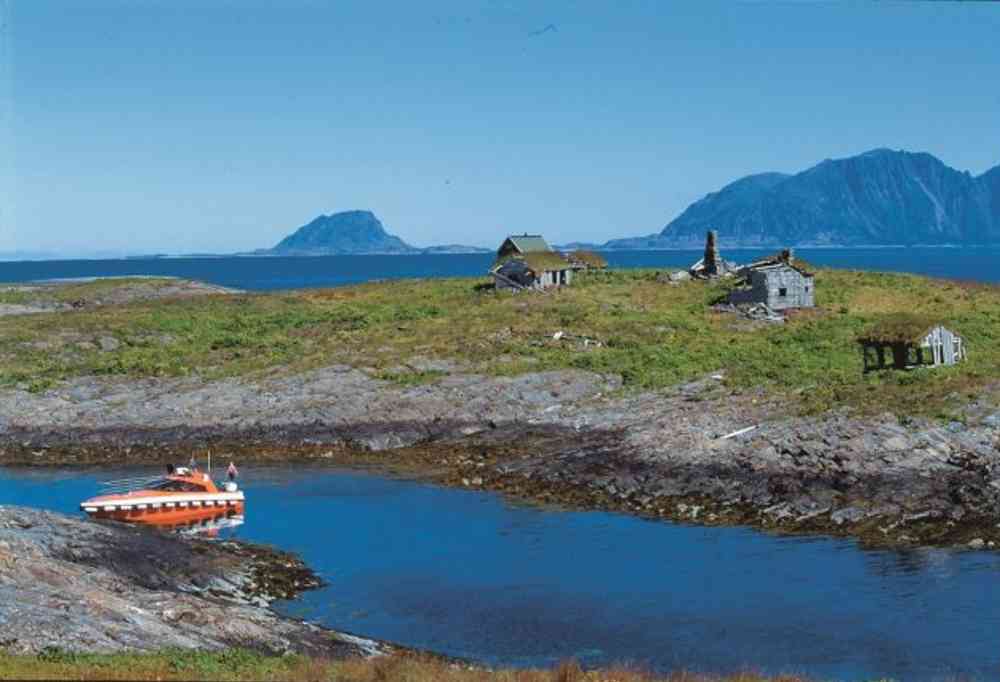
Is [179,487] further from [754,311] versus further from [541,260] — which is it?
[541,260]

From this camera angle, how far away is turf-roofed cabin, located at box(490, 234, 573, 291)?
329 ft

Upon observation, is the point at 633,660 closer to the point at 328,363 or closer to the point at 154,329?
the point at 328,363

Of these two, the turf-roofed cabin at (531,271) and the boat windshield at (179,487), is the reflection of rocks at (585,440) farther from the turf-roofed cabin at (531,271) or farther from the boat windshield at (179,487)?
the turf-roofed cabin at (531,271)

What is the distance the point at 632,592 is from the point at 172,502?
21.0 metres

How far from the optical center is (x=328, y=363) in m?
74.9

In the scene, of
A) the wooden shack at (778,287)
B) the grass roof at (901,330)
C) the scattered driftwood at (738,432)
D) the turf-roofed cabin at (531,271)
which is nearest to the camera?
the scattered driftwood at (738,432)

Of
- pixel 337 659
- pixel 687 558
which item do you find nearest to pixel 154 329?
pixel 687 558

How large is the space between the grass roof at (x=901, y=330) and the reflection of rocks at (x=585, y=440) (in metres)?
7.93

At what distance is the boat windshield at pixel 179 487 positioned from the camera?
4941cm

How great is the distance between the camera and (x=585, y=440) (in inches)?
2279

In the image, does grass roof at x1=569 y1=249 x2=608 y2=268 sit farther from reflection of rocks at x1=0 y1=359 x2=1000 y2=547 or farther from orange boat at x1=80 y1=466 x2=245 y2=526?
orange boat at x1=80 y1=466 x2=245 y2=526

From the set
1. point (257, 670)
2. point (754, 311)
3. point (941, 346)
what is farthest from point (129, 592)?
point (754, 311)

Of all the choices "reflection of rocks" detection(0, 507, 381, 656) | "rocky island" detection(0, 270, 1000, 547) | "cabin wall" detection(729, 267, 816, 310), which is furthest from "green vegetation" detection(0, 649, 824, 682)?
"cabin wall" detection(729, 267, 816, 310)

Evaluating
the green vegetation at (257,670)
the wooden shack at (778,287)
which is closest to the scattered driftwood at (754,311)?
the wooden shack at (778,287)
